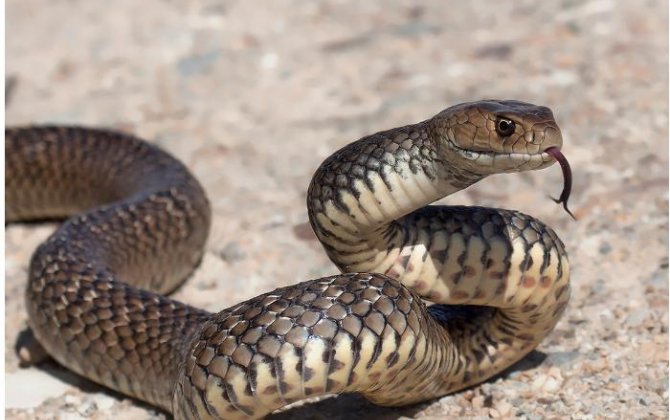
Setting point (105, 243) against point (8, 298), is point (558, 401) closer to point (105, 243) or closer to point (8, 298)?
point (105, 243)

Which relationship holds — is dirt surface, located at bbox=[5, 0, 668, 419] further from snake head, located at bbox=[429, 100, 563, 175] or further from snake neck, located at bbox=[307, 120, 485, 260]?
snake head, located at bbox=[429, 100, 563, 175]

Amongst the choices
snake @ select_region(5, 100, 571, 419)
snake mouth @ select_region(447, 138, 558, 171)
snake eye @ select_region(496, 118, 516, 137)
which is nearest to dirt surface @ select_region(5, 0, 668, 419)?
snake @ select_region(5, 100, 571, 419)

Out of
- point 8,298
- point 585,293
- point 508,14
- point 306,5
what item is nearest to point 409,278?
point 585,293

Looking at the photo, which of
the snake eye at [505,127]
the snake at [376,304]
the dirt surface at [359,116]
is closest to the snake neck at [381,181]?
the snake at [376,304]

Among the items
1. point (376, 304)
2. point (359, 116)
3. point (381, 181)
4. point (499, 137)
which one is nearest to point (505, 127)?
point (499, 137)

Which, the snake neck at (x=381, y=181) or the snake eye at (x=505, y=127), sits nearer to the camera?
the snake eye at (x=505, y=127)

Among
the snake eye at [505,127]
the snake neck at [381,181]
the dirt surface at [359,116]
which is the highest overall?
the snake eye at [505,127]

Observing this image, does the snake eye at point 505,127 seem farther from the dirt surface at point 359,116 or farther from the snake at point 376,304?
the dirt surface at point 359,116
